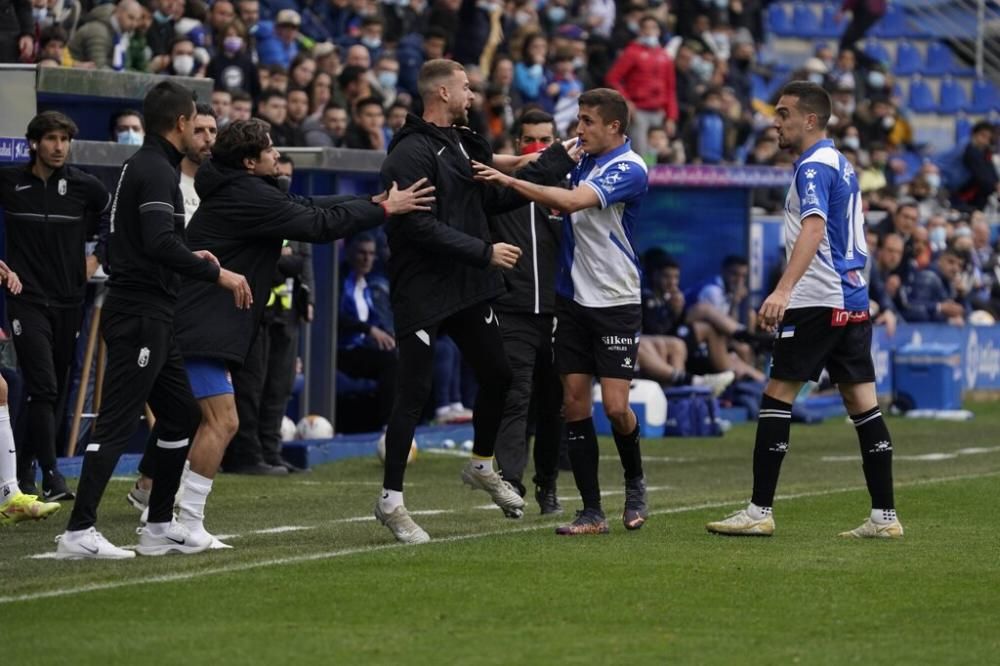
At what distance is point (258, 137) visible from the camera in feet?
30.7

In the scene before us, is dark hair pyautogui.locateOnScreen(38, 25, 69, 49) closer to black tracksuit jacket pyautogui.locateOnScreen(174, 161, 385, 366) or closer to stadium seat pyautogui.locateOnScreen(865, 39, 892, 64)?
black tracksuit jacket pyautogui.locateOnScreen(174, 161, 385, 366)

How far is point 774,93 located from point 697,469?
17.2 m

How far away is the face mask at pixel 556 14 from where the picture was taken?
27.1 metres

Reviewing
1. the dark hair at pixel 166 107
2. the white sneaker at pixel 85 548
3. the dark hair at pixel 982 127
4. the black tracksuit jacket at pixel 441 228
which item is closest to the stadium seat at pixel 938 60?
the dark hair at pixel 982 127

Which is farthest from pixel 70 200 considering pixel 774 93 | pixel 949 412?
pixel 774 93

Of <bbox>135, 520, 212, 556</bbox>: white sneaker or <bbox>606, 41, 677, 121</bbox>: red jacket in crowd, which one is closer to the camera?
<bbox>135, 520, 212, 556</bbox>: white sneaker

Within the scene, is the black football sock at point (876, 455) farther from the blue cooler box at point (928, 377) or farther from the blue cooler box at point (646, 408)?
the blue cooler box at point (928, 377)

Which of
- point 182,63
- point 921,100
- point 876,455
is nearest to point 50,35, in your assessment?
point 182,63

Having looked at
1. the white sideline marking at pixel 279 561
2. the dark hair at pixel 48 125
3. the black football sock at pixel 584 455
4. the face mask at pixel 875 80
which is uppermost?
the face mask at pixel 875 80

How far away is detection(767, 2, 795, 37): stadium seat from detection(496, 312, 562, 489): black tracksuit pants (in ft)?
73.6

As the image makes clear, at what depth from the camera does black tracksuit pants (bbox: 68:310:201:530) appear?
894 centimetres

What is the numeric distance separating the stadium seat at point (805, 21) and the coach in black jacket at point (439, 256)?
80.2 ft

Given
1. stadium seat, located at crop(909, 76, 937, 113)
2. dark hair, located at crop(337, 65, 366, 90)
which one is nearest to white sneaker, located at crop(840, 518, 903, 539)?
dark hair, located at crop(337, 65, 366, 90)

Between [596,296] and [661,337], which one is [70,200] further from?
[661,337]
